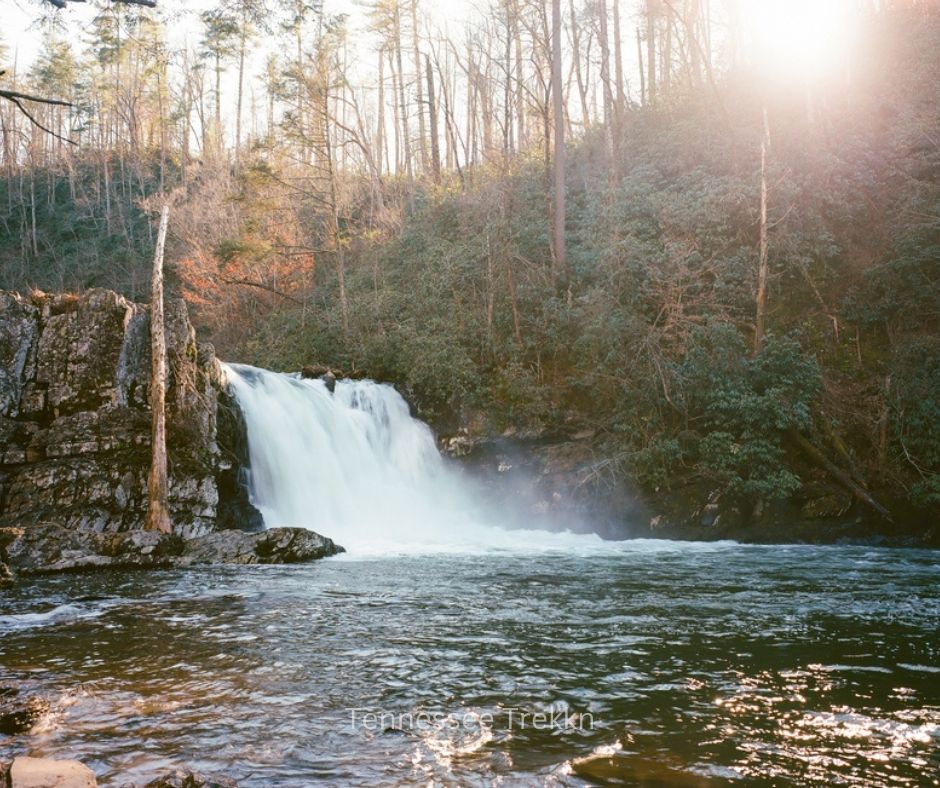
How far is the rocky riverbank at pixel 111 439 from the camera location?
43.7ft

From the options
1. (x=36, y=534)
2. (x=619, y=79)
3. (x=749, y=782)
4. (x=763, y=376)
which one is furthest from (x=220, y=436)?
(x=619, y=79)

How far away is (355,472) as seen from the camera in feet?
61.7

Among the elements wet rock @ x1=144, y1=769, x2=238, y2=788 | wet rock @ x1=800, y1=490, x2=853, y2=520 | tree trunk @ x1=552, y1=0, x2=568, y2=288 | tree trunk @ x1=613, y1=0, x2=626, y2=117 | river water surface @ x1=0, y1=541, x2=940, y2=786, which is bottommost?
river water surface @ x1=0, y1=541, x2=940, y2=786

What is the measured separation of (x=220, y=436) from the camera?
16391 mm

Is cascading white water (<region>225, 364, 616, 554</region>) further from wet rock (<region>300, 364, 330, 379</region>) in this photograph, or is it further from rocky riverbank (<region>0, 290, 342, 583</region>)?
rocky riverbank (<region>0, 290, 342, 583</region>)

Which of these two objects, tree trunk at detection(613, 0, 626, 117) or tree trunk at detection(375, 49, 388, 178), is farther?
tree trunk at detection(375, 49, 388, 178)

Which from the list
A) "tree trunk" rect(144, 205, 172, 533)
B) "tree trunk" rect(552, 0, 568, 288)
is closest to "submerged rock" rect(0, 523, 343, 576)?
"tree trunk" rect(144, 205, 172, 533)

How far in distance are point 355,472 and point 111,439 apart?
19.5 ft

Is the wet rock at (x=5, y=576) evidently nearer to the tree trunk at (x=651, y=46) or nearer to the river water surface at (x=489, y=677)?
the river water surface at (x=489, y=677)

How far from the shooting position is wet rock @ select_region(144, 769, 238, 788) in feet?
11.9

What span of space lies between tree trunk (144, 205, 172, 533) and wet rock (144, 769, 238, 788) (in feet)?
35.3

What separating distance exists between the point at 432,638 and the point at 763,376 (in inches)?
447

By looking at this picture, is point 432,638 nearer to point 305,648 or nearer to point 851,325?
point 305,648

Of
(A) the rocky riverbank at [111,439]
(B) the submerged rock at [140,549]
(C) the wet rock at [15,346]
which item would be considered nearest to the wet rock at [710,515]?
(A) the rocky riverbank at [111,439]
